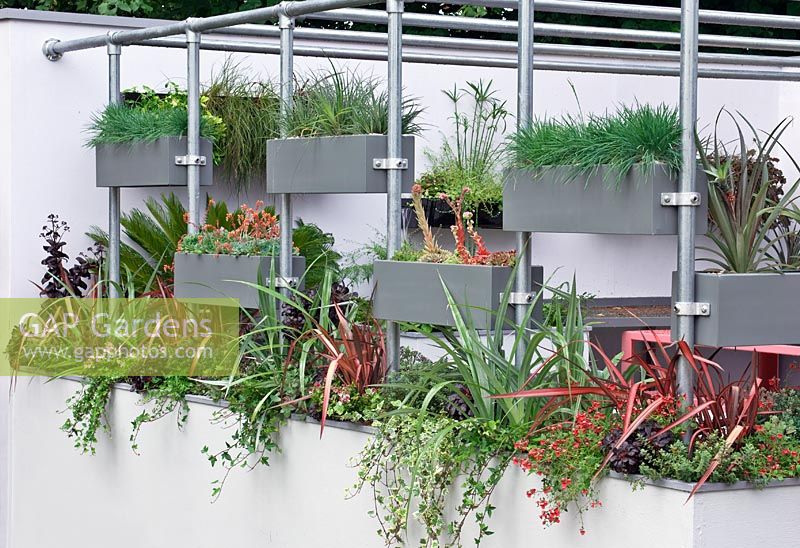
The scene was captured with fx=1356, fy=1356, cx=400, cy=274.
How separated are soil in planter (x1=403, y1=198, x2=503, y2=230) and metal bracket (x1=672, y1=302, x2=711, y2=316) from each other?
3511mm

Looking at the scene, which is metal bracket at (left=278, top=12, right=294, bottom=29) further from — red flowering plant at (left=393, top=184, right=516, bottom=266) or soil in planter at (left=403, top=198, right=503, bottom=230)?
soil in planter at (left=403, top=198, right=503, bottom=230)

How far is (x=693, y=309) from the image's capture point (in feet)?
12.5

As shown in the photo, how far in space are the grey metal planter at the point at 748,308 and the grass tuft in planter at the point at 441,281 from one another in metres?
0.79

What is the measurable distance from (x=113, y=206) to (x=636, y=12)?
279cm

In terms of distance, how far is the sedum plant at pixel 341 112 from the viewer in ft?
16.9

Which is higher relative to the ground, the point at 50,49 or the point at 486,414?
the point at 50,49

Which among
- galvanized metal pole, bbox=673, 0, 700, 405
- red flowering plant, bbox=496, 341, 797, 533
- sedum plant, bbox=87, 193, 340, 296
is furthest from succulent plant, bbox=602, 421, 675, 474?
sedum plant, bbox=87, 193, 340, 296

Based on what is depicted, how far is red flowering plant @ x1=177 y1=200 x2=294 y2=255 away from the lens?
5.83 metres

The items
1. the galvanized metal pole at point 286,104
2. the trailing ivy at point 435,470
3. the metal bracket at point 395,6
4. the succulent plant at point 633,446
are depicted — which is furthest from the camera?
the galvanized metal pole at point 286,104

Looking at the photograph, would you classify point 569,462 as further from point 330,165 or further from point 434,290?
point 330,165

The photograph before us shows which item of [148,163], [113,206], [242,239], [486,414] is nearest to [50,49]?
[113,206]

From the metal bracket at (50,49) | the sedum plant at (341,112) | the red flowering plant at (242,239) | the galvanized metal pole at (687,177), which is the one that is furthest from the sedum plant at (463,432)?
the metal bracket at (50,49)

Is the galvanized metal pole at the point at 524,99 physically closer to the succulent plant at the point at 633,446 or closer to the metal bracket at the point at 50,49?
the succulent plant at the point at 633,446

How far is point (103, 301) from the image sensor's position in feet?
22.1
